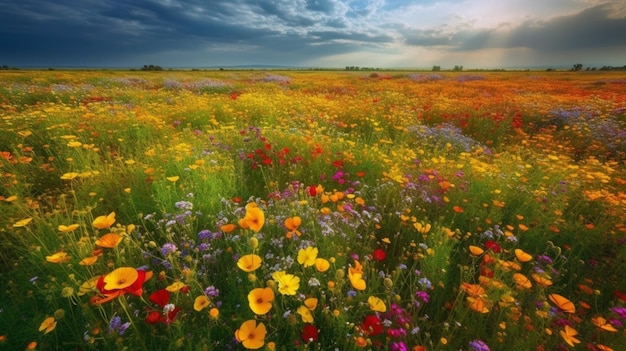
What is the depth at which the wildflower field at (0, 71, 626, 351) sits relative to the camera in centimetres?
177

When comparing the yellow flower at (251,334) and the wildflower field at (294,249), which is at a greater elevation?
the yellow flower at (251,334)

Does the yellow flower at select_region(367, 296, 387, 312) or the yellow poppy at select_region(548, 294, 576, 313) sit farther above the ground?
the yellow flower at select_region(367, 296, 387, 312)

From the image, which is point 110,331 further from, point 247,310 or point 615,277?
point 615,277

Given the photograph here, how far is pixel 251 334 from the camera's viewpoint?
1.53 meters

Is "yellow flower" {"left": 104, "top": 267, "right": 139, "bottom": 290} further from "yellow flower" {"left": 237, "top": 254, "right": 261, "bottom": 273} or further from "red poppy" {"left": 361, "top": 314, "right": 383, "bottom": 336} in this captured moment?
"red poppy" {"left": 361, "top": 314, "right": 383, "bottom": 336}

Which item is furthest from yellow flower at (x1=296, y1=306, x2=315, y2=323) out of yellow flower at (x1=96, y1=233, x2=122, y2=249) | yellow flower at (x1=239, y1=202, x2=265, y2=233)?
yellow flower at (x1=96, y1=233, x2=122, y2=249)

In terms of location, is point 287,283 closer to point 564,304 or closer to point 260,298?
point 260,298

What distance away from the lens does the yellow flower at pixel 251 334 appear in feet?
4.73

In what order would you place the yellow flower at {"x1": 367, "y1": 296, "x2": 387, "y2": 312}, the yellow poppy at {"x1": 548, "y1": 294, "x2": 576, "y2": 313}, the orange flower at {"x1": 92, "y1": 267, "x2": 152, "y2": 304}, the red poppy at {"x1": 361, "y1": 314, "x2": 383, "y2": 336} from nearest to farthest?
the orange flower at {"x1": 92, "y1": 267, "x2": 152, "y2": 304} < the red poppy at {"x1": 361, "y1": 314, "x2": 383, "y2": 336} < the yellow flower at {"x1": 367, "y1": 296, "x2": 387, "y2": 312} < the yellow poppy at {"x1": 548, "y1": 294, "x2": 576, "y2": 313}

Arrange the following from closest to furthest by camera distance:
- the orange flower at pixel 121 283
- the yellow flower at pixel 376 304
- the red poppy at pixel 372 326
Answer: the orange flower at pixel 121 283 < the red poppy at pixel 372 326 < the yellow flower at pixel 376 304

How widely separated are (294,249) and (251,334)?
920mm

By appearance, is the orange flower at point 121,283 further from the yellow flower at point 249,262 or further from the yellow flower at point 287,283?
the yellow flower at point 287,283

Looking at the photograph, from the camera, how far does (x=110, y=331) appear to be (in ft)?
5.32

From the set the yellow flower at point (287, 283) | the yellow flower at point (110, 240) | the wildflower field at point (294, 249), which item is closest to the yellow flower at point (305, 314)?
the wildflower field at point (294, 249)
